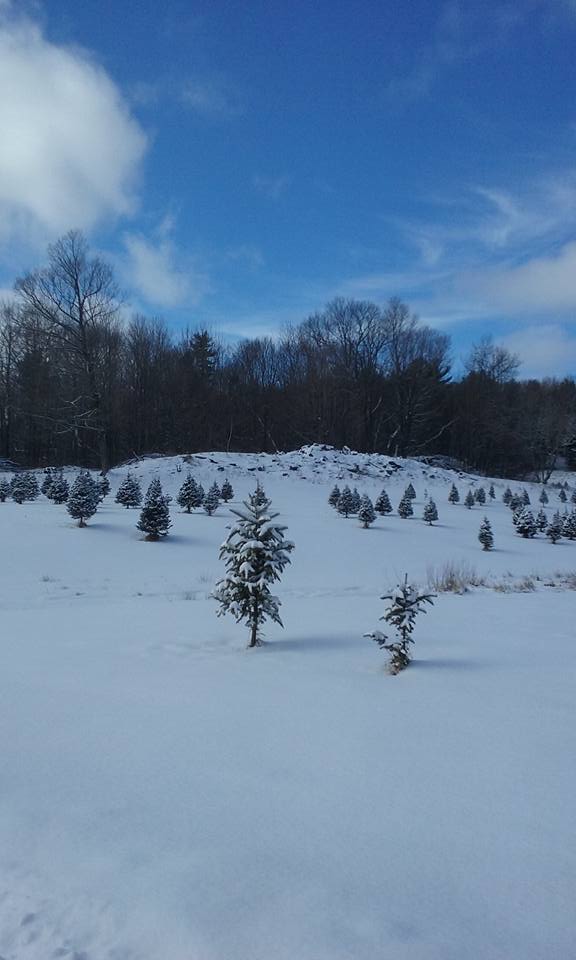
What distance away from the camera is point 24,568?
35.9ft

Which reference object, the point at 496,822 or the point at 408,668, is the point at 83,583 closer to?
the point at 408,668

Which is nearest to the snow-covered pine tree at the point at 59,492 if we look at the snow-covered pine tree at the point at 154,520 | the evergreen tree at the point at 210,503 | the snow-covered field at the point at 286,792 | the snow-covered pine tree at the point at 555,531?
the evergreen tree at the point at 210,503

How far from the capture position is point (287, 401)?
45.1 m

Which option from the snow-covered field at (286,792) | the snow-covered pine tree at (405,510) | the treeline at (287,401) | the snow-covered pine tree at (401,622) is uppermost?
the treeline at (287,401)

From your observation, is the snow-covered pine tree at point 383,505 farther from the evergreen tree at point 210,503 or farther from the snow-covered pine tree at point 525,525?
the evergreen tree at point 210,503

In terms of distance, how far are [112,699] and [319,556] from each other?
1031cm

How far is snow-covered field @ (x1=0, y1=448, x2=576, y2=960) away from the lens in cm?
189

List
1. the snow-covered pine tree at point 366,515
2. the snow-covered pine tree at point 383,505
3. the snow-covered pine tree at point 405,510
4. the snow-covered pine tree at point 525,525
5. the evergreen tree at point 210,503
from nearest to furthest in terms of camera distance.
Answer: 1. the snow-covered pine tree at point 366,515
2. the evergreen tree at point 210,503
3. the snow-covered pine tree at point 525,525
4. the snow-covered pine tree at point 405,510
5. the snow-covered pine tree at point 383,505

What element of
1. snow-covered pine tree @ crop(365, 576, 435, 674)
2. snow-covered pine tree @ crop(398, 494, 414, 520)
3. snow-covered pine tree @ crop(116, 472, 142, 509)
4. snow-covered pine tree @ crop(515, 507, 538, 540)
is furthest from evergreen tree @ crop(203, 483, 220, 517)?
snow-covered pine tree @ crop(365, 576, 435, 674)

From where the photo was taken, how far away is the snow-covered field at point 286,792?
1891 mm

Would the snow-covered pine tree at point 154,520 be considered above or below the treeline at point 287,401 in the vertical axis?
below

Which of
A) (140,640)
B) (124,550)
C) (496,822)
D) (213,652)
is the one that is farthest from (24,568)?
(496,822)

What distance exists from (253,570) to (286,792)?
9.97 ft

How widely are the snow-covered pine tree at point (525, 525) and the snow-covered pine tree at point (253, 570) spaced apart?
1612 centimetres
